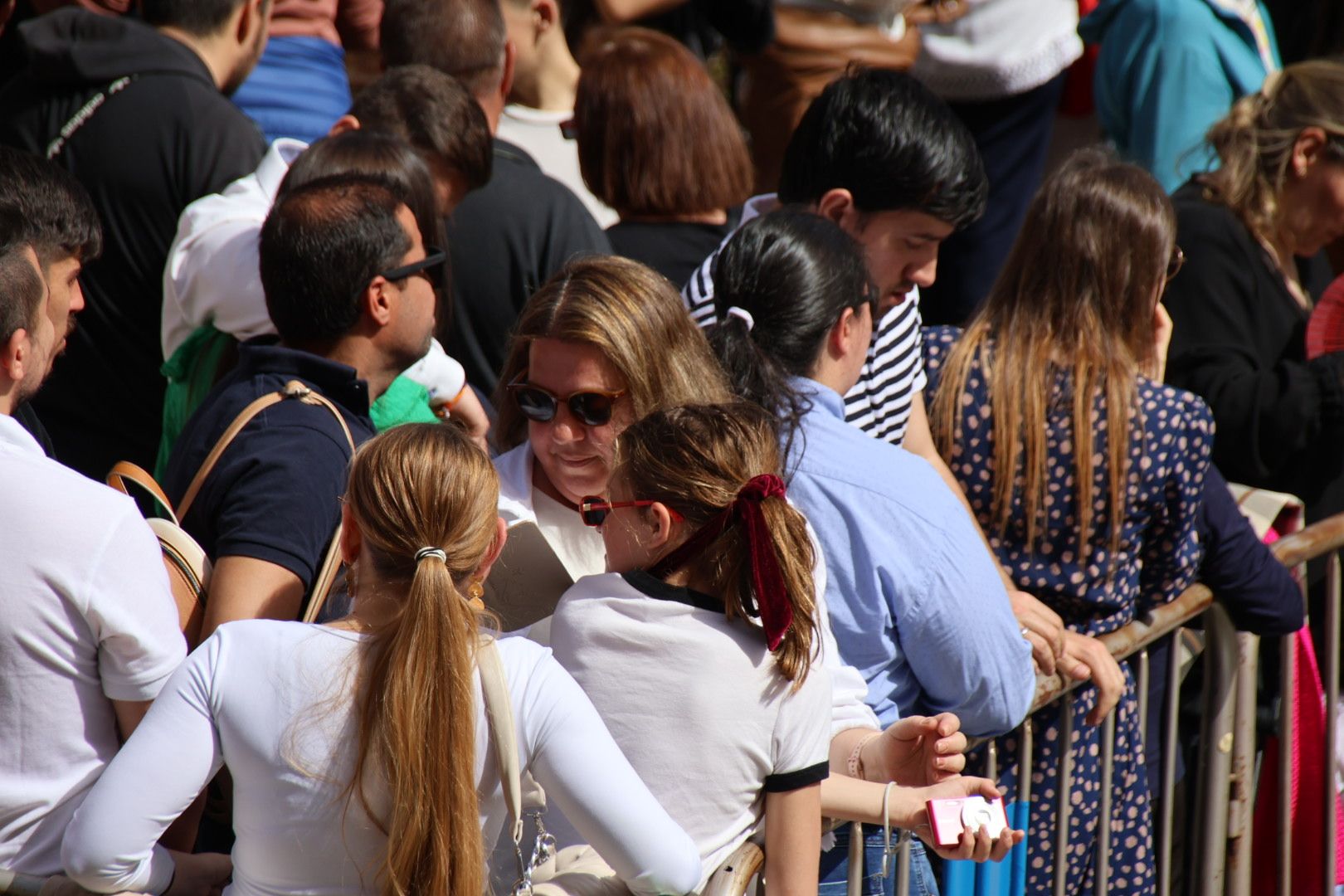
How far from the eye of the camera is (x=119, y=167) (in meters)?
3.62

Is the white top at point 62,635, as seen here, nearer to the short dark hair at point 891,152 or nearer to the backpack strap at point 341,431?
the backpack strap at point 341,431

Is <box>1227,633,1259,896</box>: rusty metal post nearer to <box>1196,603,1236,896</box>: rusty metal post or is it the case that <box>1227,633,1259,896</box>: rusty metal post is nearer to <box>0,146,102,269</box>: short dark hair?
<box>1196,603,1236,896</box>: rusty metal post

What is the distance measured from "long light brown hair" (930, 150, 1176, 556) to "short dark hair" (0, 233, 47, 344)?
187cm

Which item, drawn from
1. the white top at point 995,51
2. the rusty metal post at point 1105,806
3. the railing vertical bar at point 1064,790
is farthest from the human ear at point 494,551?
the white top at point 995,51

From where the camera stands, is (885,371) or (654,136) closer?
(885,371)

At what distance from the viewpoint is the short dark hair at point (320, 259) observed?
2.72 meters

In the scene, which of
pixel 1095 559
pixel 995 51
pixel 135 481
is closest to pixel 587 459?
pixel 135 481

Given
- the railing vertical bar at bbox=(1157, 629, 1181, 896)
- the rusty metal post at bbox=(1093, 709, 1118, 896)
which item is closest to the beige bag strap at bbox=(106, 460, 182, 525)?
the rusty metal post at bbox=(1093, 709, 1118, 896)

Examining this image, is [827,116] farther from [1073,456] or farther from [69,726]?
[69,726]

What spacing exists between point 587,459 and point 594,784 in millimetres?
817

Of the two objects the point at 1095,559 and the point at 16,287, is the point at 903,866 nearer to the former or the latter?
the point at 1095,559

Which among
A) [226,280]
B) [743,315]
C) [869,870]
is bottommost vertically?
[869,870]

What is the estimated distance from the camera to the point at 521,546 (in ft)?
8.32

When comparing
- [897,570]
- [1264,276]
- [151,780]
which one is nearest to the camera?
[151,780]
